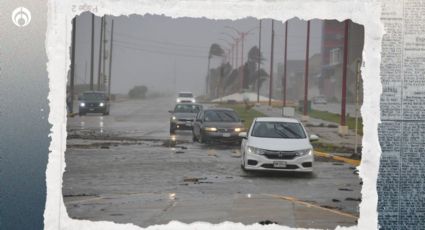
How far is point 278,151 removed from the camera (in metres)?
13.1

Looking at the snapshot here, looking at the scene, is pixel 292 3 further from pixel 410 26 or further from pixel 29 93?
pixel 29 93

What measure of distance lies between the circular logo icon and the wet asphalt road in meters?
2.77

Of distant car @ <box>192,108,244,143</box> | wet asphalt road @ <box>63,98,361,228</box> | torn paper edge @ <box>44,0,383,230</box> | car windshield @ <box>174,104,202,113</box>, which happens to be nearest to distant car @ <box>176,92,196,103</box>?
car windshield @ <box>174,104,202,113</box>

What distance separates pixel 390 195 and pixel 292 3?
1836mm

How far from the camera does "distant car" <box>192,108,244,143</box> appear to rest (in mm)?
21094

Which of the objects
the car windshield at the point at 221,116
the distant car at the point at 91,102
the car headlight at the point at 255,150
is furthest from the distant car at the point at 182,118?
the car headlight at the point at 255,150

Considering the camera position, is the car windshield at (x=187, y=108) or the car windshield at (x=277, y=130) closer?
the car windshield at (x=277, y=130)

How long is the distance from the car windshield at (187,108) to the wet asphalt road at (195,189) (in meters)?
7.86

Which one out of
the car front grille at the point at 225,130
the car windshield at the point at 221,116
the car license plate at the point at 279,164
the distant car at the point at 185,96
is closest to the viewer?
the car license plate at the point at 279,164

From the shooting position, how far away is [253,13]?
5.39 metres

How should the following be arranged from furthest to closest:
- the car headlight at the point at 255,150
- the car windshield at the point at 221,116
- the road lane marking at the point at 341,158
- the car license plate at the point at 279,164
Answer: the car windshield at the point at 221,116, the road lane marking at the point at 341,158, the car headlight at the point at 255,150, the car license plate at the point at 279,164

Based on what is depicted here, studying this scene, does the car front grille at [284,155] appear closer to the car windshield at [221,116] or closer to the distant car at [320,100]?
the car windshield at [221,116]

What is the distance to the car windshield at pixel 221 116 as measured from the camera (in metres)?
21.7

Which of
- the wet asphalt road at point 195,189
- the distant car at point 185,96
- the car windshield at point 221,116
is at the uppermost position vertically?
the distant car at point 185,96
